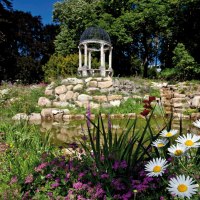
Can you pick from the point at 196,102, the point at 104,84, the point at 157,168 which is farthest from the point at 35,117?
the point at 157,168

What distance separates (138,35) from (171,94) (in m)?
13.3

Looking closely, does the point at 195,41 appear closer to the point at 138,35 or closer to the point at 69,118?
the point at 138,35

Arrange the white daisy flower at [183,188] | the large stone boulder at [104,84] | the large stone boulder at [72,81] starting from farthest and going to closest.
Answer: the large stone boulder at [72,81]
the large stone boulder at [104,84]
the white daisy flower at [183,188]

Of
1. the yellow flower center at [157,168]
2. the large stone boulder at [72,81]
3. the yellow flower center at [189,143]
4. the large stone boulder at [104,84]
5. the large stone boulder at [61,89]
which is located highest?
the yellow flower center at [189,143]

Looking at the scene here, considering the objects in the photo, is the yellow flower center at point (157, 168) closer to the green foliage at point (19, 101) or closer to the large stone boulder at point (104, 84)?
the green foliage at point (19, 101)

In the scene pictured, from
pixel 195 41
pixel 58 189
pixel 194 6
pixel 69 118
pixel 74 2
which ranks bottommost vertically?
pixel 69 118

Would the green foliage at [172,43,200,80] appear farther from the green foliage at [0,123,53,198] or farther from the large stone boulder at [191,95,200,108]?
the green foliage at [0,123,53,198]

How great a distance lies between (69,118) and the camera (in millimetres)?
9523

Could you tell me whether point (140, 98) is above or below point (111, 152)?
below

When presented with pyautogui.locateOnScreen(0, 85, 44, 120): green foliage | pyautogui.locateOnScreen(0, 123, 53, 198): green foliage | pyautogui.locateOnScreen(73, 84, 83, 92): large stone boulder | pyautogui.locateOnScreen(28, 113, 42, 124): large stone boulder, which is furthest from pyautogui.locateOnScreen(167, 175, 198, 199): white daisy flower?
pyautogui.locateOnScreen(73, 84, 83, 92): large stone boulder

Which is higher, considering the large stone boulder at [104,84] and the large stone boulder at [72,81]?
the large stone boulder at [72,81]

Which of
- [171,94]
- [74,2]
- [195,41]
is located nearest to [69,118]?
[171,94]

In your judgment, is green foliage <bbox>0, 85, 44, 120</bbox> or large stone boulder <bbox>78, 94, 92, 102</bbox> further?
large stone boulder <bbox>78, 94, 92, 102</bbox>

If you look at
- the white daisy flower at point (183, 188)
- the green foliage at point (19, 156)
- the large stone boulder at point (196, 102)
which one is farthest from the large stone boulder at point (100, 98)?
the white daisy flower at point (183, 188)
